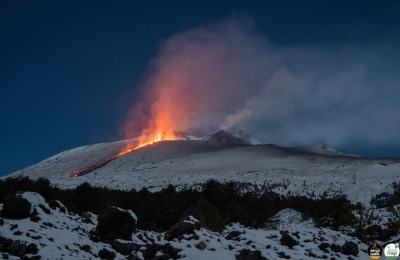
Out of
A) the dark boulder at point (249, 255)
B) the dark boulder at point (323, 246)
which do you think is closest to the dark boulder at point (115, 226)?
the dark boulder at point (249, 255)

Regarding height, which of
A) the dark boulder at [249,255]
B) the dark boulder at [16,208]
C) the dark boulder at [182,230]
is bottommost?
the dark boulder at [249,255]

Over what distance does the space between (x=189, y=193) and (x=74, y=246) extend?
34850mm

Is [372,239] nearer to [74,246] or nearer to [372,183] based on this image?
[74,246]

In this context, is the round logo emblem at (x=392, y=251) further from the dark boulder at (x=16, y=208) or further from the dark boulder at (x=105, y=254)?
the dark boulder at (x=16, y=208)

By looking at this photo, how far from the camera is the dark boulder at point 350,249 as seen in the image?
15109 mm

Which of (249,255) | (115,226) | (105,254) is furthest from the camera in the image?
(115,226)

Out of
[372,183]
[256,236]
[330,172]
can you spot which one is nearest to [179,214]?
[256,236]

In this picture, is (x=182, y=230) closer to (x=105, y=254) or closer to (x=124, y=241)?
(x=124, y=241)

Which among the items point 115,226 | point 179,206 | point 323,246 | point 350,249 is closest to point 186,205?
point 179,206

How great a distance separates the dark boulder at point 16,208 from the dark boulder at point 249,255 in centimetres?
1011

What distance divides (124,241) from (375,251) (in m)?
12.2

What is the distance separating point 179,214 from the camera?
36594 millimetres

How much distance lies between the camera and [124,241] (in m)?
15.7

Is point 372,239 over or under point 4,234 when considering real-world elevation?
under
